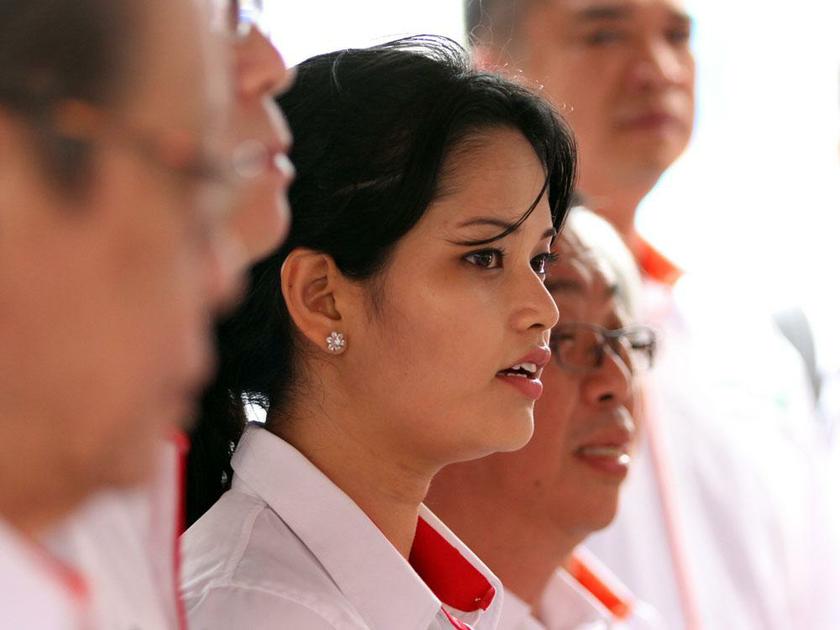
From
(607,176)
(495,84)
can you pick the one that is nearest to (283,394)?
(495,84)

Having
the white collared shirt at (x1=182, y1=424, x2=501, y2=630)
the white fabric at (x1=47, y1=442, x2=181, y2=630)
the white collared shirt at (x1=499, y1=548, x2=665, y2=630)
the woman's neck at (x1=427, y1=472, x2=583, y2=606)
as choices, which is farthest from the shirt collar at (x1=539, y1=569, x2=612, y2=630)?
the white fabric at (x1=47, y1=442, x2=181, y2=630)

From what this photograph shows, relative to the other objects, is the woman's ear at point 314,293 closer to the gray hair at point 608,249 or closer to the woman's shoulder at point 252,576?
the woman's shoulder at point 252,576

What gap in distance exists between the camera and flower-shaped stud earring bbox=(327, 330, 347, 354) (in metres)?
1.31

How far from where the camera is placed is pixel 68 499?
1.83 ft

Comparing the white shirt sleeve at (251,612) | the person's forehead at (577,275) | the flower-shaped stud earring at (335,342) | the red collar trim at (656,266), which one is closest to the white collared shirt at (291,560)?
the white shirt sleeve at (251,612)

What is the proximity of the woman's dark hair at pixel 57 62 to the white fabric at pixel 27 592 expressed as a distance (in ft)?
0.51

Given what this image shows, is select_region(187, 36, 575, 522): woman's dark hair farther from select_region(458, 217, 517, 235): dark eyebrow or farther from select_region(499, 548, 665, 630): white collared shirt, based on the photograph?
select_region(499, 548, 665, 630): white collared shirt

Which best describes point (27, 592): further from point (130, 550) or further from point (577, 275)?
point (577, 275)

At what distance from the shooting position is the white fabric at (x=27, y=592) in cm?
55

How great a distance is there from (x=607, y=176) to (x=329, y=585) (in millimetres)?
1302

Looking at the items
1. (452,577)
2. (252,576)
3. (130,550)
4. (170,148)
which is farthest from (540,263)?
(170,148)

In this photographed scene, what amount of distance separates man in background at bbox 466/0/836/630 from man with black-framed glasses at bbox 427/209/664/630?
0.41 metres

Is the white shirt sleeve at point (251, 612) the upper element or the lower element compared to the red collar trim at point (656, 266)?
upper

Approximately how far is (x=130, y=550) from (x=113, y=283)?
0.27m
